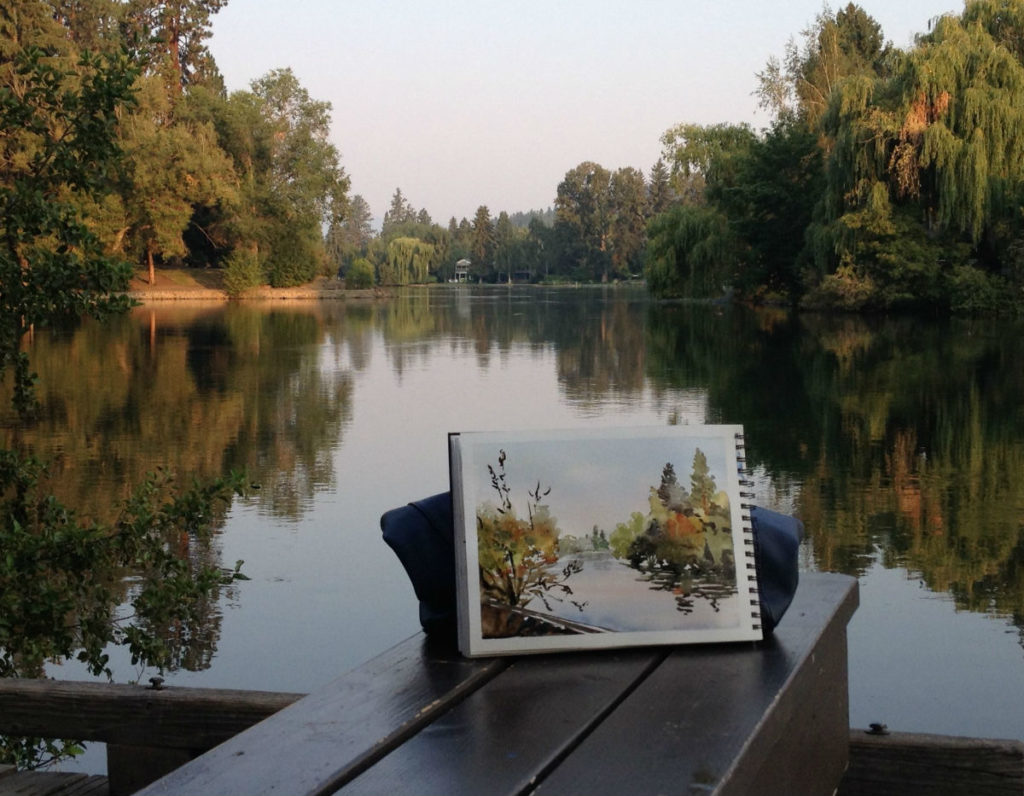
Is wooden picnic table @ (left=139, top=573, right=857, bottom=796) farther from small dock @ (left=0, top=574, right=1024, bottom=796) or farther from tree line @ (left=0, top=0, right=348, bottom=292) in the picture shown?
tree line @ (left=0, top=0, right=348, bottom=292)

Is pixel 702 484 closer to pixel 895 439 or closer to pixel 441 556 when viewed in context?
pixel 441 556

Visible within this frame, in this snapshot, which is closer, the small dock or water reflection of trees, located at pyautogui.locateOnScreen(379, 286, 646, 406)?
the small dock

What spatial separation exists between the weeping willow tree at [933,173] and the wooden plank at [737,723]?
1222 inches

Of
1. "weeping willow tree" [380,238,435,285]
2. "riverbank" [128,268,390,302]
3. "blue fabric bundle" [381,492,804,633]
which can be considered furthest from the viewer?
"weeping willow tree" [380,238,435,285]

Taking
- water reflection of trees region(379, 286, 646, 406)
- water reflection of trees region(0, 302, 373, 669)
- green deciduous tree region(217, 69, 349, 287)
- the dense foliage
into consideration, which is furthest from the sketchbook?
green deciduous tree region(217, 69, 349, 287)

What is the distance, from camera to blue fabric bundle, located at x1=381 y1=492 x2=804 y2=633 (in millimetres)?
1996

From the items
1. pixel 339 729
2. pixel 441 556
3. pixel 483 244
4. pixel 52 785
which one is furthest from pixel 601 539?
pixel 483 244

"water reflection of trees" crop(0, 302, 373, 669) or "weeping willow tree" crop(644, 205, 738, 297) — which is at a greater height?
"weeping willow tree" crop(644, 205, 738, 297)

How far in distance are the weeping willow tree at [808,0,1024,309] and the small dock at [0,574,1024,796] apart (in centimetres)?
3079

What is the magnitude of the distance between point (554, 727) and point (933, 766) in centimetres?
111

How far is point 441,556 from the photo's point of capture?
6.64ft

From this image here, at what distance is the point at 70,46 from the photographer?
51.5 metres

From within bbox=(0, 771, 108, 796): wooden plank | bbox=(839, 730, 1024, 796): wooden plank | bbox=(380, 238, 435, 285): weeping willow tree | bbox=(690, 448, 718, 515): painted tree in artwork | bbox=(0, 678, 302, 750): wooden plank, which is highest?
bbox=(380, 238, 435, 285): weeping willow tree

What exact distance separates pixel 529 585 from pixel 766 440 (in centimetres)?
983
